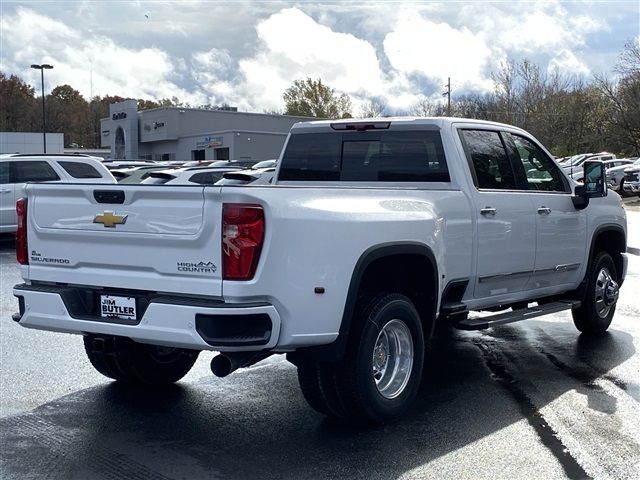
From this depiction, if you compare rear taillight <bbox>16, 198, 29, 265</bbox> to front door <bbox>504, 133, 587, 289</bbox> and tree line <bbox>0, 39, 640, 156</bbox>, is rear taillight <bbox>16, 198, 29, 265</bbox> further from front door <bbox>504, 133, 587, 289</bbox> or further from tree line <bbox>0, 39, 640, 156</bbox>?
tree line <bbox>0, 39, 640, 156</bbox>

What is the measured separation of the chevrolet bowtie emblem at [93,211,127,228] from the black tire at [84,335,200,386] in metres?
1.37

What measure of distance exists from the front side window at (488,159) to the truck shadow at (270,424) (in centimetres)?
164

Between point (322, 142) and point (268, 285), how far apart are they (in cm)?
278

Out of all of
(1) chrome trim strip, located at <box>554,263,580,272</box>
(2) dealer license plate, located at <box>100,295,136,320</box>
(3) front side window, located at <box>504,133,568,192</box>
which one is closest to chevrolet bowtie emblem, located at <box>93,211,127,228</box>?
(2) dealer license plate, located at <box>100,295,136,320</box>

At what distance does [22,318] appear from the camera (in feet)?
18.4

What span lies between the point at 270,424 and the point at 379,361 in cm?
87

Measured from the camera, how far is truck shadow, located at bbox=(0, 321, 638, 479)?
4.89 meters

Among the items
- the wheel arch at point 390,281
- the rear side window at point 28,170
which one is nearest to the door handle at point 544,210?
the wheel arch at point 390,281

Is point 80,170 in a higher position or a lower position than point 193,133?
lower

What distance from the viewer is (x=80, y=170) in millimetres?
17469

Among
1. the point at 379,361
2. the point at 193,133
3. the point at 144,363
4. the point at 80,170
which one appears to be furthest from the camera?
the point at 193,133

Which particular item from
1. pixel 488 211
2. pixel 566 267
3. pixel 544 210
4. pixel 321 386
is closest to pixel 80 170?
pixel 566 267

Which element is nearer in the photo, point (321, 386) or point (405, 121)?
point (321, 386)

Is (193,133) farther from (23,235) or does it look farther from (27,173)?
(23,235)
